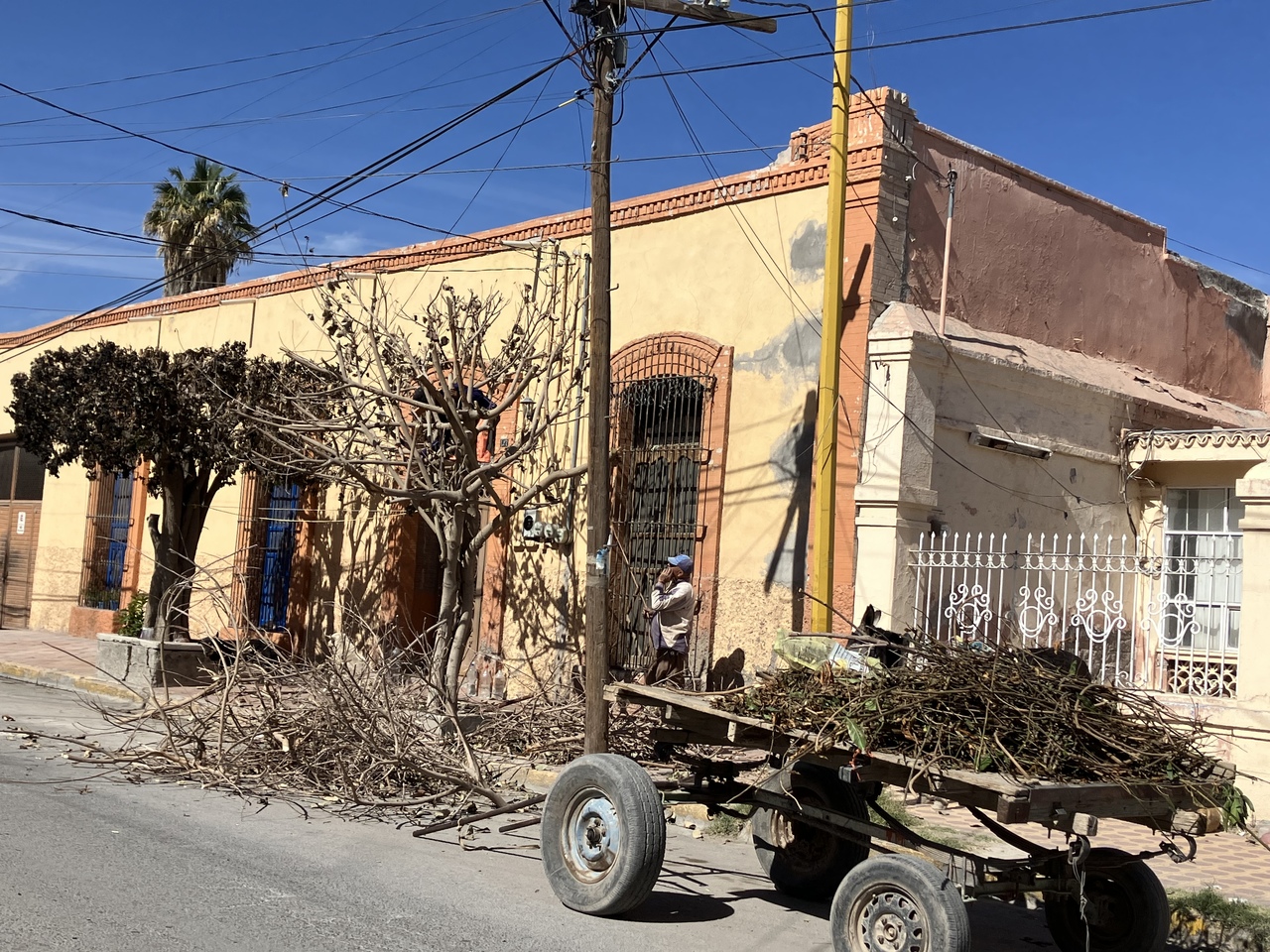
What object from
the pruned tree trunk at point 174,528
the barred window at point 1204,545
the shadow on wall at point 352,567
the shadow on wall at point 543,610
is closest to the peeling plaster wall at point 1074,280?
the barred window at point 1204,545

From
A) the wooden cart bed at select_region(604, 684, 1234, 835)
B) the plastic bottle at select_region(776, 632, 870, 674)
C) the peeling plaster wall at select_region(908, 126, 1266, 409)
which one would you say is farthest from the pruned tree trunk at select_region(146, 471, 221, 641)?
the wooden cart bed at select_region(604, 684, 1234, 835)

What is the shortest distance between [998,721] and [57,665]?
50.8 feet

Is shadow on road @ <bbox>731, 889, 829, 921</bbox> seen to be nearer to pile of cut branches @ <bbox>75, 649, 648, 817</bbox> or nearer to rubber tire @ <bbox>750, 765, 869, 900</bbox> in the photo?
rubber tire @ <bbox>750, 765, 869, 900</bbox>

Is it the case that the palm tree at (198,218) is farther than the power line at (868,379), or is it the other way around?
the palm tree at (198,218)

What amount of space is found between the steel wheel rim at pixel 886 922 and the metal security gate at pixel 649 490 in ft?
26.0

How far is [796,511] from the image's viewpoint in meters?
12.2

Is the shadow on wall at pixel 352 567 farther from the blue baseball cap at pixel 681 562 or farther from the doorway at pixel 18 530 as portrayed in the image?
the doorway at pixel 18 530

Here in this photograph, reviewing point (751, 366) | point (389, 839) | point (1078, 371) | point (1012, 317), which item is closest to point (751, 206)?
point (751, 366)

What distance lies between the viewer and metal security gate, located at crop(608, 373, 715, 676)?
1341cm

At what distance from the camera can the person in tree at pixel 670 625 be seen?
39.1 feet

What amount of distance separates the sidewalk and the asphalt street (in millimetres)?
5590

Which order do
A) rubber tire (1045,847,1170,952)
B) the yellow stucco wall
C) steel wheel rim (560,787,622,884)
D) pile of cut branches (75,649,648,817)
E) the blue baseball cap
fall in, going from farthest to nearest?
the yellow stucco wall
the blue baseball cap
pile of cut branches (75,649,648,817)
steel wheel rim (560,787,622,884)
rubber tire (1045,847,1170,952)

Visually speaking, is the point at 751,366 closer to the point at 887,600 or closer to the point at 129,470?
the point at 887,600

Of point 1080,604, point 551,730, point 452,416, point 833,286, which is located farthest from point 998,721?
point 452,416
